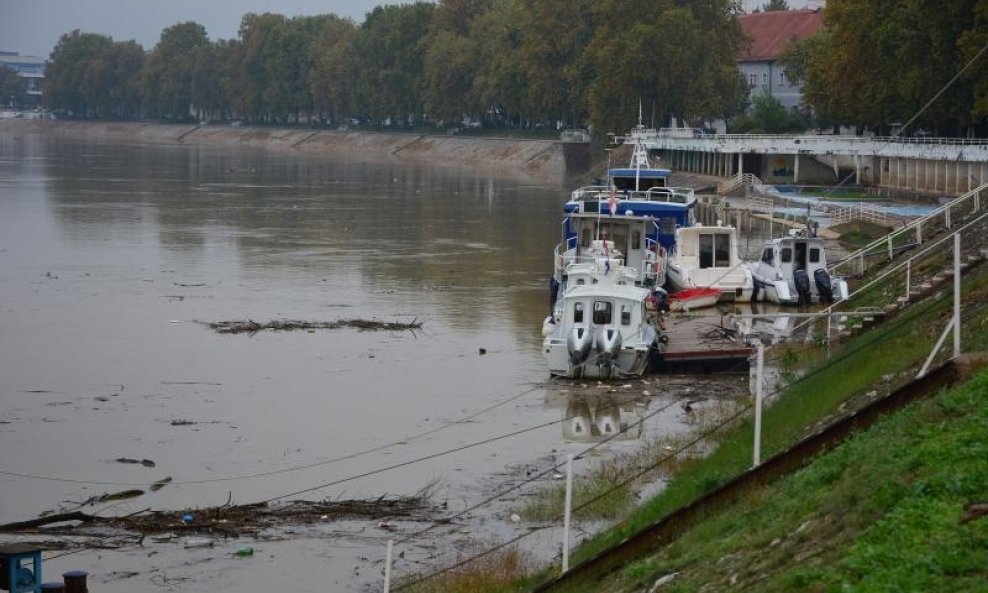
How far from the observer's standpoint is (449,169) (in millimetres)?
130875

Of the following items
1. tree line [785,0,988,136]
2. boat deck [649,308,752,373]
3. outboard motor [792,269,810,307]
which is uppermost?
tree line [785,0,988,136]

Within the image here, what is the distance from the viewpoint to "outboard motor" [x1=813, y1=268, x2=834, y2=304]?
42.2 m

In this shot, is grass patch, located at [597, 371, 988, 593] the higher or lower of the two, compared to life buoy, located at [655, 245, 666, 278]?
higher

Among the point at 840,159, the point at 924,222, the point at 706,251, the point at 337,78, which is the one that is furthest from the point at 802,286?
the point at 337,78

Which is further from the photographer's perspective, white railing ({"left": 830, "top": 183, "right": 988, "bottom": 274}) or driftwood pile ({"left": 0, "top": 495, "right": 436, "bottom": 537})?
white railing ({"left": 830, "top": 183, "right": 988, "bottom": 274})

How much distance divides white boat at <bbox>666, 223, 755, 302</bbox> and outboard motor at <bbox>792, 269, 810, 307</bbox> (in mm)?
1695

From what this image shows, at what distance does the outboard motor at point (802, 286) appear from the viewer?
42875 mm

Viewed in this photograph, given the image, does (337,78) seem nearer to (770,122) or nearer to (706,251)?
(770,122)

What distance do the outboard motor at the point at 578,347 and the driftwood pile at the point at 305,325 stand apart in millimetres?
8381

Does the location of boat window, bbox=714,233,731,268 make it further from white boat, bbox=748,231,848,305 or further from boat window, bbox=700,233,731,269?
white boat, bbox=748,231,848,305

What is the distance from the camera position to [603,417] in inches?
1156

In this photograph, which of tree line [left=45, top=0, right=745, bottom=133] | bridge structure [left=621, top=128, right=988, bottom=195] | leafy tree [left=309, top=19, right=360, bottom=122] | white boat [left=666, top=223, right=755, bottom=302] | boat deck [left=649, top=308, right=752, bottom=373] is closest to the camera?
boat deck [left=649, top=308, right=752, bottom=373]

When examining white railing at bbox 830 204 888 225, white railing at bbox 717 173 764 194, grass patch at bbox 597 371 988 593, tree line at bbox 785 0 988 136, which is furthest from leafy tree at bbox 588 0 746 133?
grass patch at bbox 597 371 988 593

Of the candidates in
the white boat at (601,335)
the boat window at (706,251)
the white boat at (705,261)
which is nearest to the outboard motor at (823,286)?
the white boat at (705,261)
